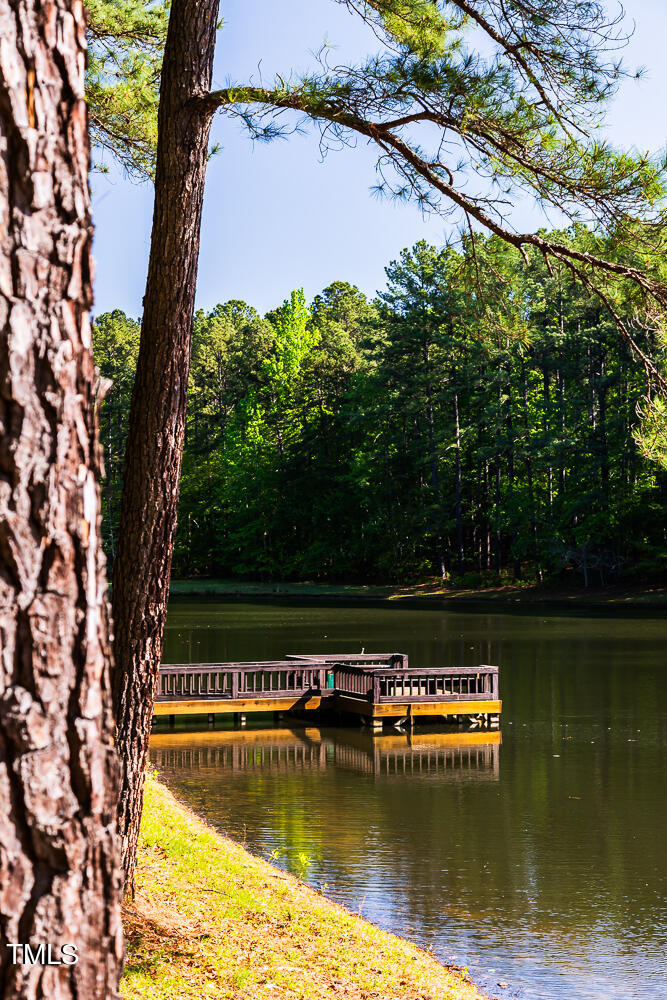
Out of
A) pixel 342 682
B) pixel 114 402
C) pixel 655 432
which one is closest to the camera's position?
pixel 655 432

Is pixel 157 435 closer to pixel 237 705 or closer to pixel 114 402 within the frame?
pixel 237 705

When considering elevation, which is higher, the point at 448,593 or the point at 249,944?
the point at 448,593

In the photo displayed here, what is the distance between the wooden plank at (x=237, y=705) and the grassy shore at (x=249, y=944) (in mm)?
9085

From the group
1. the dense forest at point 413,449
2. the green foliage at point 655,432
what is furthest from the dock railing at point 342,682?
the dense forest at point 413,449

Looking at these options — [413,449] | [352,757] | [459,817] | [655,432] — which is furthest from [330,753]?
[413,449]

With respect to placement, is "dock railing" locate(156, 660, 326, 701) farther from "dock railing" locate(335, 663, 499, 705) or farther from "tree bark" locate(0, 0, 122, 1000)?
"tree bark" locate(0, 0, 122, 1000)

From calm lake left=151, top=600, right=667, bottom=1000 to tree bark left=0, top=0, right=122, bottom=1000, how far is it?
593 cm

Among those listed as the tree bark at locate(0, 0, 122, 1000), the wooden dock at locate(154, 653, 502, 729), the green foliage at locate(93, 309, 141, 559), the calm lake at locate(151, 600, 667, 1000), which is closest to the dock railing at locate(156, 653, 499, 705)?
the wooden dock at locate(154, 653, 502, 729)

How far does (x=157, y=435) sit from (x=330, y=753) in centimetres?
1114

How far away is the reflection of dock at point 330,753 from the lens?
14.7m

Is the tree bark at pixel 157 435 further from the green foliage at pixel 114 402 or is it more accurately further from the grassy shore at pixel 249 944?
the green foliage at pixel 114 402

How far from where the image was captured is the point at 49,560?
177 cm

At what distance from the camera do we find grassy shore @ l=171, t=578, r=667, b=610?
4334 cm

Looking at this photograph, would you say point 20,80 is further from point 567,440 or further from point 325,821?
point 567,440
